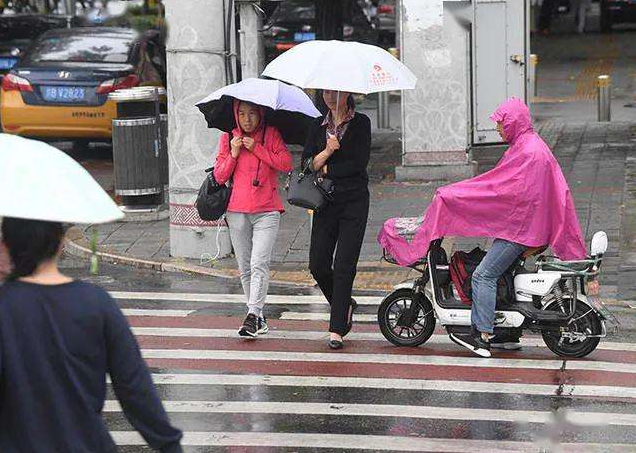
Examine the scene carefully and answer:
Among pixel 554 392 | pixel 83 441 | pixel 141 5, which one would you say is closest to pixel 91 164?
pixel 554 392

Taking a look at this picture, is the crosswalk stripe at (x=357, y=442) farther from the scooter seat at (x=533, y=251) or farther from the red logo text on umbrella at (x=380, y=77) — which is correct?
the red logo text on umbrella at (x=380, y=77)

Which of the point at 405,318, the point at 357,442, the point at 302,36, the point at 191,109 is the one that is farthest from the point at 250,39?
the point at 302,36

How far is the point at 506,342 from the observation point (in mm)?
9125

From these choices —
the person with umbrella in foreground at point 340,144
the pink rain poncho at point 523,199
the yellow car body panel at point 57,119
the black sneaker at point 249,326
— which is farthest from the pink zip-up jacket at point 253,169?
the yellow car body panel at point 57,119

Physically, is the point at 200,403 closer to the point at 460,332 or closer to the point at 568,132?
the point at 460,332

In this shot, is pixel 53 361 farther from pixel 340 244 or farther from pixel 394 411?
pixel 340 244

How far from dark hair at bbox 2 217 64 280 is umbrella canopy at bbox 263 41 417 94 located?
15.9ft

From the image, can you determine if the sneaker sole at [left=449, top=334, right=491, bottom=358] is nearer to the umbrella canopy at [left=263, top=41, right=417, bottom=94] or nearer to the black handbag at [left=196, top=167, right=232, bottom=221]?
the umbrella canopy at [left=263, top=41, right=417, bottom=94]

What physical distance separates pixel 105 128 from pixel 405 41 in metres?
4.52

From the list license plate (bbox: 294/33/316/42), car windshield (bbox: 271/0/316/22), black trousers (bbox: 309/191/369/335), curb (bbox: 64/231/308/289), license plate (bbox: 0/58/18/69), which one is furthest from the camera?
car windshield (bbox: 271/0/316/22)

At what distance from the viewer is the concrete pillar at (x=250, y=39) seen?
15.1 metres

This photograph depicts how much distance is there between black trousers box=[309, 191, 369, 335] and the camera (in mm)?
9047

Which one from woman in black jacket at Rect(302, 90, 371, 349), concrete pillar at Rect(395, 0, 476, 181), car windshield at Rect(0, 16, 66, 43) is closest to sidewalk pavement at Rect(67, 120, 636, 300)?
concrete pillar at Rect(395, 0, 476, 181)

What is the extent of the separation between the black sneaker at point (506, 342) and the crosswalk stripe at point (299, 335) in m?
0.16
